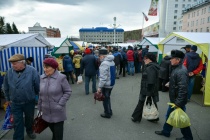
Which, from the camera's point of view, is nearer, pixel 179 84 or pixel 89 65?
pixel 179 84

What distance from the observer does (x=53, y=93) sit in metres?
2.70

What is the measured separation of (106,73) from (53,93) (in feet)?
5.84

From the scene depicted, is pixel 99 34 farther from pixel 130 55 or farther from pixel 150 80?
pixel 150 80

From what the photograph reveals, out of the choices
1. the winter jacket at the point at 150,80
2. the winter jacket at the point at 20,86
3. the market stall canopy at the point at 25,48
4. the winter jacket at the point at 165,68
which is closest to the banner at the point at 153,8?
the winter jacket at the point at 165,68

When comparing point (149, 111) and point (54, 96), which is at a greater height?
point (54, 96)

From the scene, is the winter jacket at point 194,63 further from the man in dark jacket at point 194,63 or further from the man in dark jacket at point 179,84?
the man in dark jacket at point 179,84

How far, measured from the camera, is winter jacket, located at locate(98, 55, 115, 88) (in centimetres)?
418

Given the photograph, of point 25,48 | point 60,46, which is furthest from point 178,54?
point 60,46

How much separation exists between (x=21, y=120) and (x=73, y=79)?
6148mm

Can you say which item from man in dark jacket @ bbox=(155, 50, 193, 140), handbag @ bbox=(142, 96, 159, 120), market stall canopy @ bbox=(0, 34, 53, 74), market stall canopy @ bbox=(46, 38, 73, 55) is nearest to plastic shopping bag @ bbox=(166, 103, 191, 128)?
man in dark jacket @ bbox=(155, 50, 193, 140)

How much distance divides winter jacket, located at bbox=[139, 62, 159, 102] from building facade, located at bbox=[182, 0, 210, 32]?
192 ft

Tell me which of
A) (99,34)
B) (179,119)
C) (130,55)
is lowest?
(179,119)

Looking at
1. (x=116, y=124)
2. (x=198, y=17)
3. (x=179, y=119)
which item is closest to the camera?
(x=179, y=119)

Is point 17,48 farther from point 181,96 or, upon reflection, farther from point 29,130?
point 181,96
